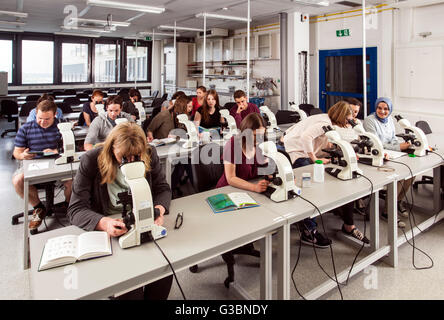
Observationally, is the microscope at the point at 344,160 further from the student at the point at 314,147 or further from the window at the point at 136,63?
the window at the point at 136,63

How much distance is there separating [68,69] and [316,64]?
7.80 m

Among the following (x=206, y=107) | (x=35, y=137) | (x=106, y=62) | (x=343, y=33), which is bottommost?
(x=35, y=137)

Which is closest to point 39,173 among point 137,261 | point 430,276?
point 137,261

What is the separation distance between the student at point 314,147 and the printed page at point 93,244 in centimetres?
179

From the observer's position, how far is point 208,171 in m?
2.64

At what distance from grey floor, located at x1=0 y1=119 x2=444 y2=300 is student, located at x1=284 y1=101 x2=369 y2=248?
0.36 feet

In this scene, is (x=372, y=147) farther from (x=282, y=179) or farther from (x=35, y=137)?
(x=35, y=137)

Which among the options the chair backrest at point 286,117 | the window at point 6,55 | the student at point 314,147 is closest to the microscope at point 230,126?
the student at point 314,147

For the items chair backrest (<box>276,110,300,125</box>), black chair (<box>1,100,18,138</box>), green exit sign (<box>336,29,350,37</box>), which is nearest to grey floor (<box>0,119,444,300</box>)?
chair backrest (<box>276,110,300,125</box>)

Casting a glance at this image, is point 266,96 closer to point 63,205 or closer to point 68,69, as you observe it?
point 63,205

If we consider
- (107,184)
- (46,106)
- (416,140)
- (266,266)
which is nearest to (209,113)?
(46,106)

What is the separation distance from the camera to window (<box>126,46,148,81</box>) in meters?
11.8

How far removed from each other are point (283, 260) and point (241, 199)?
1.39 ft

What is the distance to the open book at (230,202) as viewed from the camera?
192 cm
